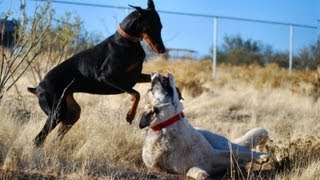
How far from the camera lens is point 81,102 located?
33.1ft

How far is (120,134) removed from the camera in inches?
260

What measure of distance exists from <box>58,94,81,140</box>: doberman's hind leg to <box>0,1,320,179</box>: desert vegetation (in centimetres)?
11

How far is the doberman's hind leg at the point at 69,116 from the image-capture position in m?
6.43

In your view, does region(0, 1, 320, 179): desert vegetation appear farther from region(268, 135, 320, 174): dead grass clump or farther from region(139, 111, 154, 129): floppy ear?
region(139, 111, 154, 129): floppy ear

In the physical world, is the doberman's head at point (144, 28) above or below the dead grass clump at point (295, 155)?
above

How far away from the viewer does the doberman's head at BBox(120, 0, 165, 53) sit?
6068 millimetres

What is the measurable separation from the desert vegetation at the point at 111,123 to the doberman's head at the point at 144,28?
86 centimetres

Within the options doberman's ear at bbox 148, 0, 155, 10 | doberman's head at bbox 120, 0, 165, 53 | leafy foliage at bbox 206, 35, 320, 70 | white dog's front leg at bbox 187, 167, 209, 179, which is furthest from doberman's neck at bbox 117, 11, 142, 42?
leafy foliage at bbox 206, 35, 320, 70

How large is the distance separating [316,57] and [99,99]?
33.5 feet

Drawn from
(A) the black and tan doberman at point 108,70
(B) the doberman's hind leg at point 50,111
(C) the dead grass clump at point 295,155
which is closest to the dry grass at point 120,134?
(C) the dead grass clump at point 295,155

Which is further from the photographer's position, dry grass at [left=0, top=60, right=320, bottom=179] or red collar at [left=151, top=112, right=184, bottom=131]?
red collar at [left=151, top=112, right=184, bottom=131]

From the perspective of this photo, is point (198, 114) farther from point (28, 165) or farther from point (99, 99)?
point (28, 165)

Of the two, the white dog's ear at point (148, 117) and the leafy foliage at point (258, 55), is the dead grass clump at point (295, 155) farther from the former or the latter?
the leafy foliage at point (258, 55)

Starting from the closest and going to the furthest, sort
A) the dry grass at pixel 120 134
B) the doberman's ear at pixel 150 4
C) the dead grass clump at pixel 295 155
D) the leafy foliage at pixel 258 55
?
the dry grass at pixel 120 134, the dead grass clump at pixel 295 155, the doberman's ear at pixel 150 4, the leafy foliage at pixel 258 55
